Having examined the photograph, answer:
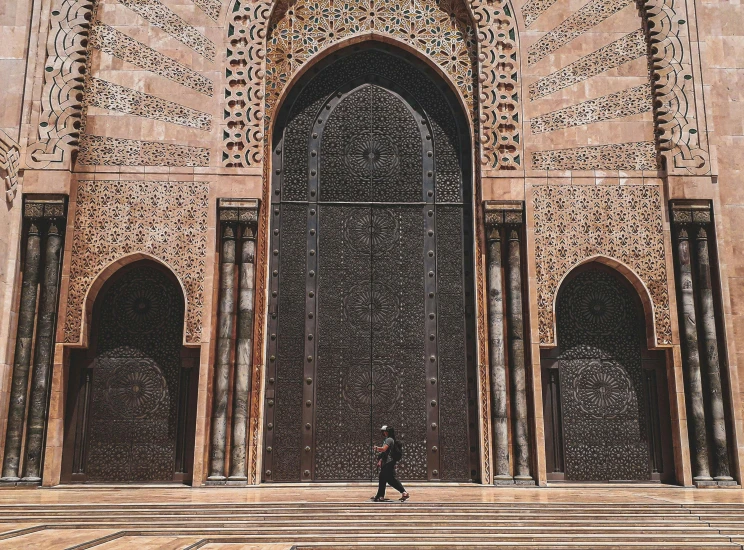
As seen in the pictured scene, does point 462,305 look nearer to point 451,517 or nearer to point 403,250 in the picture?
point 403,250

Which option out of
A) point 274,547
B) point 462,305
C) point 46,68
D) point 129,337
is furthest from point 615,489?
point 46,68

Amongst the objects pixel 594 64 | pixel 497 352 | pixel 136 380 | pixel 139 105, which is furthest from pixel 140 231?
pixel 594 64

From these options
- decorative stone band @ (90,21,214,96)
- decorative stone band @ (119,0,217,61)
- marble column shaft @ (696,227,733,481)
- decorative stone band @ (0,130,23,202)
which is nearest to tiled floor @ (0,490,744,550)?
marble column shaft @ (696,227,733,481)

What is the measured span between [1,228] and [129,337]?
1.69 metres

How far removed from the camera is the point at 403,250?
342 inches

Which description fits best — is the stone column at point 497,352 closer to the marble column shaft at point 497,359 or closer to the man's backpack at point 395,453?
the marble column shaft at point 497,359

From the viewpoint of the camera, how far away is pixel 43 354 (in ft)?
25.6

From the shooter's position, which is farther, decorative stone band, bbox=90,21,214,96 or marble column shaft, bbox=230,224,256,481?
decorative stone band, bbox=90,21,214,96

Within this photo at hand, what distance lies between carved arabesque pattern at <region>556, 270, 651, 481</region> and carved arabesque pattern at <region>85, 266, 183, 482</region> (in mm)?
4176

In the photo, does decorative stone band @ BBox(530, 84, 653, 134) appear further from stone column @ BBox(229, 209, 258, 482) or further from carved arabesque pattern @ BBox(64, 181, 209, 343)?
carved arabesque pattern @ BBox(64, 181, 209, 343)

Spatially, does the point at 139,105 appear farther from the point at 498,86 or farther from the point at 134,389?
the point at 498,86

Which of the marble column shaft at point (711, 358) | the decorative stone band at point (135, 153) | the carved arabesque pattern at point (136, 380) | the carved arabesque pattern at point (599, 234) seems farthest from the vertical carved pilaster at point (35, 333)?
the marble column shaft at point (711, 358)

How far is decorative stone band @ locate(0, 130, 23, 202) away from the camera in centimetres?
781

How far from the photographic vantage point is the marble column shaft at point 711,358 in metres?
7.75
